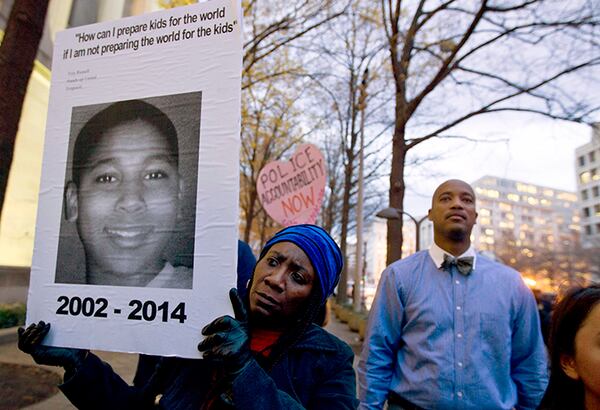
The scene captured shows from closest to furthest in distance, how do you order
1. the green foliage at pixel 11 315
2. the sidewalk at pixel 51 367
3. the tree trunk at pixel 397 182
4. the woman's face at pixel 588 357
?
1. the woman's face at pixel 588 357
2. the sidewalk at pixel 51 367
3. the tree trunk at pixel 397 182
4. the green foliage at pixel 11 315

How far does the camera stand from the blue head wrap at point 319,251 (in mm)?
1480

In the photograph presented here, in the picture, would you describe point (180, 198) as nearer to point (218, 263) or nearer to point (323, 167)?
point (218, 263)

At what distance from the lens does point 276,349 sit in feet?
4.66

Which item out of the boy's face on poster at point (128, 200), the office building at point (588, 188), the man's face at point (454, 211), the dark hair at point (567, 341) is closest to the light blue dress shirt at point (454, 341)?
the man's face at point (454, 211)

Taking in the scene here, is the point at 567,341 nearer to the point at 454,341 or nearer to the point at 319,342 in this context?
the point at 319,342

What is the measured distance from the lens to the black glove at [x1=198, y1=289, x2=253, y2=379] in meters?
1.23

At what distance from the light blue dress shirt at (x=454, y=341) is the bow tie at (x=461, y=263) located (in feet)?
0.10

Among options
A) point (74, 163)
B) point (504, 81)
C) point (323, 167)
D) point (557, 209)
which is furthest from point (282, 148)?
point (557, 209)

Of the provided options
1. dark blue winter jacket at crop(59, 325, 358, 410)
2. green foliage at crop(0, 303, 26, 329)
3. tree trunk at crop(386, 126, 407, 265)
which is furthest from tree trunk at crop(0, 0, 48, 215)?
green foliage at crop(0, 303, 26, 329)

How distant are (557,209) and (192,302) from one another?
461 ft

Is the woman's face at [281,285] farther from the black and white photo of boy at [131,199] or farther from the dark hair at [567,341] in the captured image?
the dark hair at [567,341]

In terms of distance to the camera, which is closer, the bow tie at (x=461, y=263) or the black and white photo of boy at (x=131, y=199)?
the black and white photo of boy at (x=131, y=199)

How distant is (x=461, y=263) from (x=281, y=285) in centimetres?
149

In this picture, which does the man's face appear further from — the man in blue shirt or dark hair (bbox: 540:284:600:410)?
dark hair (bbox: 540:284:600:410)
